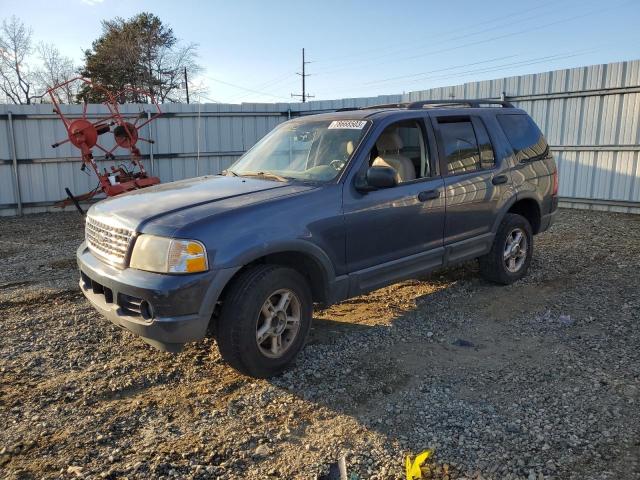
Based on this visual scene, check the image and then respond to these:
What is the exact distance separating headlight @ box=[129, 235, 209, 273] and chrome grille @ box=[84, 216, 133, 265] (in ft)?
0.90

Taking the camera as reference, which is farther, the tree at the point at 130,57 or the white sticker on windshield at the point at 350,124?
the tree at the point at 130,57

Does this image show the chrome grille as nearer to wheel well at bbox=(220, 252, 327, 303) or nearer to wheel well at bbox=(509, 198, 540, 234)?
wheel well at bbox=(220, 252, 327, 303)

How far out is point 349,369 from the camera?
3965 mm

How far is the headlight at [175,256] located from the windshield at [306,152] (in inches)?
51.5

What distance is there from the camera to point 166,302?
3.23m

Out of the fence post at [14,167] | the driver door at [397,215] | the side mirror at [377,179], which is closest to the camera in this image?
the side mirror at [377,179]

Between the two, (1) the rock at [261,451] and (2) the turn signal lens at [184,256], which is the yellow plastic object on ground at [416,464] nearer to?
(1) the rock at [261,451]

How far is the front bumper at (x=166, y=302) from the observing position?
128 inches

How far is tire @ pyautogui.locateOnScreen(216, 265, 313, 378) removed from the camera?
137 inches

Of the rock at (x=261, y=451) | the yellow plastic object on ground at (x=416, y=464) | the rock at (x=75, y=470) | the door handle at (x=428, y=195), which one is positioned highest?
the door handle at (x=428, y=195)

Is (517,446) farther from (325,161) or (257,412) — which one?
(325,161)

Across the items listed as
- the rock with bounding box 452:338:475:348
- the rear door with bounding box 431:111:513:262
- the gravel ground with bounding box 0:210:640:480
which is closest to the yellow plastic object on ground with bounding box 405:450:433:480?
the gravel ground with bounding box 0:210:640:480

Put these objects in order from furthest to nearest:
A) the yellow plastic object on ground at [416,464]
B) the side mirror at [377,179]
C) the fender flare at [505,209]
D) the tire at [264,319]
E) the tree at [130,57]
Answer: the tree at [130,57] → the fender flare at [505,209] → the side mirror at [377,179] → the tire at [264,319] → the yellow plastic object on ground at [416,464]

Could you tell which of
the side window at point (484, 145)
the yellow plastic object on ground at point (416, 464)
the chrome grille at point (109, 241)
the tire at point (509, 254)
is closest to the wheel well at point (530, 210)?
the tire at point (509, 254)
